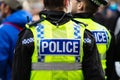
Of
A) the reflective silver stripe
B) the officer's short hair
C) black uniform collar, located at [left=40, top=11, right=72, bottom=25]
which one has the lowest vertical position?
the reflective silver stripe

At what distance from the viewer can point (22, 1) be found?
8625mm

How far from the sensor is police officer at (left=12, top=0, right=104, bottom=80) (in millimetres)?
5777

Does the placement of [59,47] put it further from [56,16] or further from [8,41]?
[8,41]

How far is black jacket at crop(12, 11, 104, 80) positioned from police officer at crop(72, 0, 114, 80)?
4.12 feet

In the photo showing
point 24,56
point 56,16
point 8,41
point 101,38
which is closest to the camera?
point 24,56

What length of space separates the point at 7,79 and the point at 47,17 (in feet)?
7.66

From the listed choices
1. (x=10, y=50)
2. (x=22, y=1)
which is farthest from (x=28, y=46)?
(x=22, y=1)

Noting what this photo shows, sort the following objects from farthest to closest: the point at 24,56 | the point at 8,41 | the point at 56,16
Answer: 1. the point at 8,41
2. the point at 56,16
3. the point at 24,56

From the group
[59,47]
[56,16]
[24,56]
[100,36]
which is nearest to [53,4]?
[56,16]

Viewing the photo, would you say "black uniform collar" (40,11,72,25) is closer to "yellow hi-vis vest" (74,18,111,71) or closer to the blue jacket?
"yellow hi-vis vest" (74,18,111,71)

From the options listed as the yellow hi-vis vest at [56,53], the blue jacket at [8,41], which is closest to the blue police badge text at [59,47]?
the yellow hi-vis vest at [56,53]

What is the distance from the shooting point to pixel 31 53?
5.77 meters

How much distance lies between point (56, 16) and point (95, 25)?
1449mm

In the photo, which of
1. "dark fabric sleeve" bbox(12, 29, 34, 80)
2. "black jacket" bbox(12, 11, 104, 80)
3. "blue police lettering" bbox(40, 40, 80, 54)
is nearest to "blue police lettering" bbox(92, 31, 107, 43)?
"black jacket" bbox(12, 11, 104, 80)
